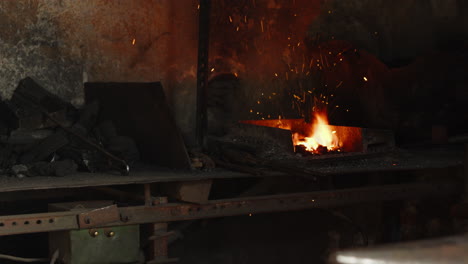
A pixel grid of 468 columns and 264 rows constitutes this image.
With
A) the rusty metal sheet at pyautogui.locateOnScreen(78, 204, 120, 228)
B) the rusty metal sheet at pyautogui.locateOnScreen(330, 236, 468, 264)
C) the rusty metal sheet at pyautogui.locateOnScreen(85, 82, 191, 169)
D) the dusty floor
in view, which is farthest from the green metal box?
the rusty metal sheet at pyautogui.locateOnScreen(330, 236, 468, 264)

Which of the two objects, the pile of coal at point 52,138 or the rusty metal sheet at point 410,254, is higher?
the pile of coal at point 52,138

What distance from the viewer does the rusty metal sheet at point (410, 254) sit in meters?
1.28

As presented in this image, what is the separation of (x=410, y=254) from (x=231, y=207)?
3.64 metres

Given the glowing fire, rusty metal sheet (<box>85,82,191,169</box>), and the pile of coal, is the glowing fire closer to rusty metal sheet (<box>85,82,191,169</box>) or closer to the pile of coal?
rusty metal sheet (<box>85,82,191,169</box>)

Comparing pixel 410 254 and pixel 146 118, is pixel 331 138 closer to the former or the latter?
pixel 146 118

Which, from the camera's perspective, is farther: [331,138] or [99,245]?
[331,138]

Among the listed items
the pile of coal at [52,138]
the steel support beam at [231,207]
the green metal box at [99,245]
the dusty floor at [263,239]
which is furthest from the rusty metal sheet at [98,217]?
the dusty floor at [263,239]

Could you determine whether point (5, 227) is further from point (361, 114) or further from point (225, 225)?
point (361, 114)

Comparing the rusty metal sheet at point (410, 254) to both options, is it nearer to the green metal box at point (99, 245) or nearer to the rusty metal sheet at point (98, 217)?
the rusty metal sheet at point (98, 217)

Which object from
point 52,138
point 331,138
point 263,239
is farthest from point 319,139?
point 52,138

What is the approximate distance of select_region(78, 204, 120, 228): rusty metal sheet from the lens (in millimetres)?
4391

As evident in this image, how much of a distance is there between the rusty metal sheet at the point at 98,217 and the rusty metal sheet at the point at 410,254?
327 centimetres

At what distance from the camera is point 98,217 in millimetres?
4434

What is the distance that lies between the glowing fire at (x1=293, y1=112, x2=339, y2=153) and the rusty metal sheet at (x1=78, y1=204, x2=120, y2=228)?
2.26m
